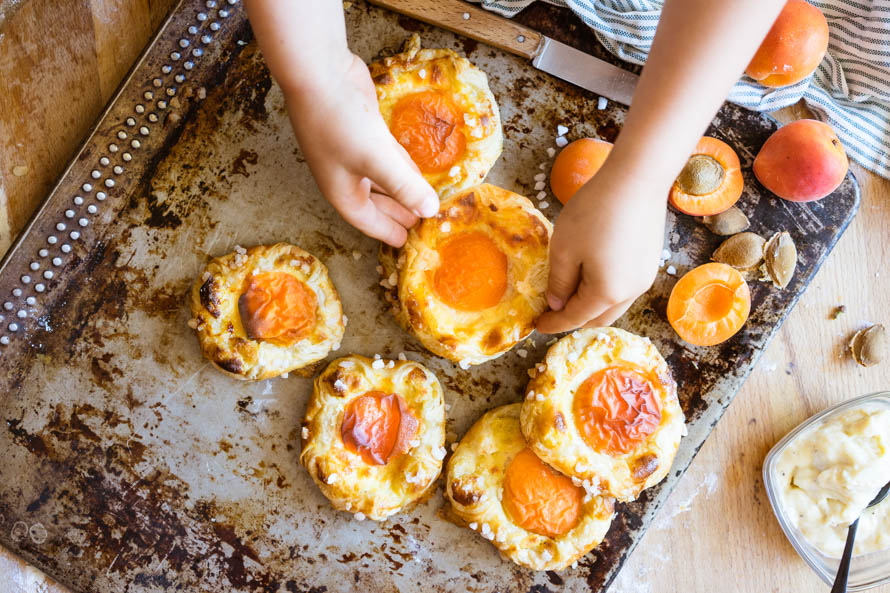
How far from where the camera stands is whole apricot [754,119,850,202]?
368cm

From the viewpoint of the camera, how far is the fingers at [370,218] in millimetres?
3387

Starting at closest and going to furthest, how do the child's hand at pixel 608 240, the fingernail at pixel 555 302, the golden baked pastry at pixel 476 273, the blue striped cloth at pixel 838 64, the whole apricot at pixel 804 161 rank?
the child's hand at pixel 608 240, the fingernail at pixel 555 302, the golden baked pastry at pixel 476 273, the whole apricot at pixel 804 161, the blue striped cloth at pixel 838 64

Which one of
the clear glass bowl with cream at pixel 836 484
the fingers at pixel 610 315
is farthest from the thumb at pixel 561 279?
the clear glass bowl with cream at pixel 836 484

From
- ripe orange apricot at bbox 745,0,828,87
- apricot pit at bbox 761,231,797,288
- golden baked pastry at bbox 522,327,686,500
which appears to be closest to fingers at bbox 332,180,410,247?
golden baked pastry at bbox 522,327,686,500

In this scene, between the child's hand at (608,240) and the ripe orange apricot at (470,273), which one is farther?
the ripe orange apricot at (470,273)

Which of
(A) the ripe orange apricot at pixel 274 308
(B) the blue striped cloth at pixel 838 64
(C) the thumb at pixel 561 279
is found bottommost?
(A) the ripe orange apricot at pixel 274 308

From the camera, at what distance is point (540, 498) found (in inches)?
146

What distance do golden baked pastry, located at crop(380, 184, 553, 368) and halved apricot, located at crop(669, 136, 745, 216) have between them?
0.81 meters

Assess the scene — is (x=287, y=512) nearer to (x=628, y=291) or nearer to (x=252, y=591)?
(x=252, y=591)

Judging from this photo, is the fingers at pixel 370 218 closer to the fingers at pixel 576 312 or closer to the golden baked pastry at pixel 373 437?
the golden baked pastry at pixel 373 437

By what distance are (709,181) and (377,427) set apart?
2.27m

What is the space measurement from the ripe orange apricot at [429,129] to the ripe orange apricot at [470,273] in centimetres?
45

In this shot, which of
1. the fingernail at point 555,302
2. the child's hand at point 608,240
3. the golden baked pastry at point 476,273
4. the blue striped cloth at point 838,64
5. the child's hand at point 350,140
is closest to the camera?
the child's hand at point 608,240

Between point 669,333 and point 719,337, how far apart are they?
0.27 meters
